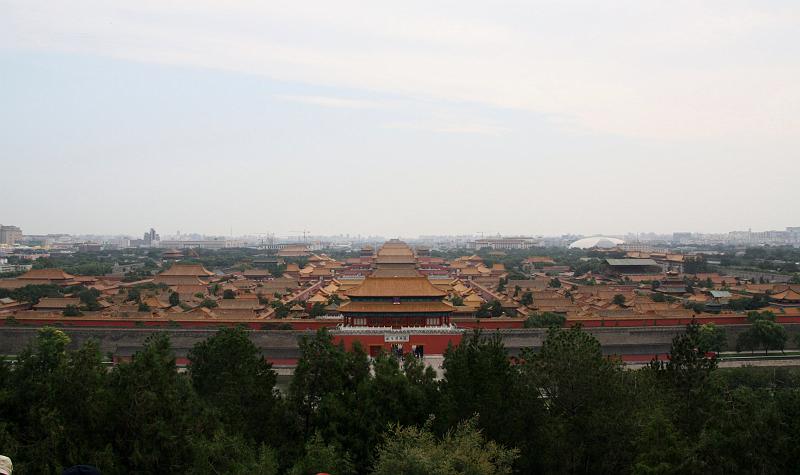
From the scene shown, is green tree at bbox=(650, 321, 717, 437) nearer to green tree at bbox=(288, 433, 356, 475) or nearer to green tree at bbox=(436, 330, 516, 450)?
green tree at bbox=(436, 330, 516, 450)

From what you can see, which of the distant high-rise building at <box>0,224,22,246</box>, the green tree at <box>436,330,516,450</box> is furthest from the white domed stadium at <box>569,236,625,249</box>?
the green tree at <box>436,330,516,450</box>

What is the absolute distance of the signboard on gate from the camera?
2631 cm

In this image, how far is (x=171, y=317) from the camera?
31.1 m

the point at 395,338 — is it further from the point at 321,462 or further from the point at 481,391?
the point at 321,462

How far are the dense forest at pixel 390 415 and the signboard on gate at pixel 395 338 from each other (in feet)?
35.1

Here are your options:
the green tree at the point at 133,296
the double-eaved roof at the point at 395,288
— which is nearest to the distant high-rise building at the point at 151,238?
the green tree at the point at 133,296

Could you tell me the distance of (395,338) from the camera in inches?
1038

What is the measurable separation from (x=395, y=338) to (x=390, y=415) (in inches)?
524

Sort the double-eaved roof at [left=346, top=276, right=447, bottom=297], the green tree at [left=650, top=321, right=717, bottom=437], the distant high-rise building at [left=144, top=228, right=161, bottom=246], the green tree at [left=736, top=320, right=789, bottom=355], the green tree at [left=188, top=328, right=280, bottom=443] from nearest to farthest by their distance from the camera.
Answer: the green tree at [left=650, top=321, right=717, bottom=437]
the green tree at [left=188, top=328, right=280, bottom=443]
the green tree at [left=736, top=320, right=789, bottom=355]
the double-eaved roof at [left=346, top=276, right=447, bottom=297]
the distant high-rise building at [left=144, top=228, right=161, bottom=246]

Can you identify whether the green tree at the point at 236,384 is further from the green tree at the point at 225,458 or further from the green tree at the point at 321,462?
the green tree at the point at 321,462

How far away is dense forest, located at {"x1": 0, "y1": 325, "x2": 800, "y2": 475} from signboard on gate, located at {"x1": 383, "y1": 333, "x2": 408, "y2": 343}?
1069 cm

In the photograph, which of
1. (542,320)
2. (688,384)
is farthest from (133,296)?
(688,384)

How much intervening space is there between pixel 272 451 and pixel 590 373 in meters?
6.48

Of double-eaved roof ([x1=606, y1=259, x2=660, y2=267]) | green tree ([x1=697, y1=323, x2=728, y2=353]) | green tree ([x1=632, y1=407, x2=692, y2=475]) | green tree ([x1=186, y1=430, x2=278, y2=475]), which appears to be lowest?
green tree ([x1=697, y1=323, x2=728, y2=353])
